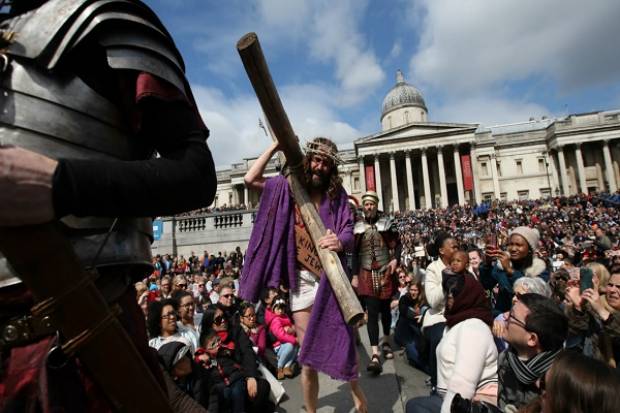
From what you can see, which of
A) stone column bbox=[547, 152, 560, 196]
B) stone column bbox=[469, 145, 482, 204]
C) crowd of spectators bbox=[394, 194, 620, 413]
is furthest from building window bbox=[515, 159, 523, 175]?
crowd of spectators bbox=[394, 194, 620, 413]

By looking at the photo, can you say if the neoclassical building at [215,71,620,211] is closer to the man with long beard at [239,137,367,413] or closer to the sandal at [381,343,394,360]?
the sandal at [381,343,394,360]

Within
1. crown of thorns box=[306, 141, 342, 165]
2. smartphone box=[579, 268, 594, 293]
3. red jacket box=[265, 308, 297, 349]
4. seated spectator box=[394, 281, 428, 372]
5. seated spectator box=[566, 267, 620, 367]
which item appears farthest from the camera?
red jacket box=[265, 308, 297, 349]

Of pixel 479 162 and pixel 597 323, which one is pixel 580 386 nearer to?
pixel 597 323

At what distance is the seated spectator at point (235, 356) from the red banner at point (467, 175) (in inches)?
1907

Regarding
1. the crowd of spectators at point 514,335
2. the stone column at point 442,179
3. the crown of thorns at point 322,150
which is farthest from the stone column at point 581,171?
the crown of thorns at point 322,150

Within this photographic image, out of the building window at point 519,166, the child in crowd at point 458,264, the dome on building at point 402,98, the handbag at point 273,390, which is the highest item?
the dome on building at point 402,98

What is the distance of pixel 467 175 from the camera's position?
49.8 m

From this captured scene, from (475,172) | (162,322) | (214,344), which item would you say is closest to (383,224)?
(214,344)

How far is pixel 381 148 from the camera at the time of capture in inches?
2009

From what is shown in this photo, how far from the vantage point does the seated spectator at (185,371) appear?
3.78 m

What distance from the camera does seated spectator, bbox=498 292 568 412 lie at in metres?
2.75

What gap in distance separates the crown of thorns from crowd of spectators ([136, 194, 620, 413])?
3.93ft

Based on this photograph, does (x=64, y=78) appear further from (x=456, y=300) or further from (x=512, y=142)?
(x=512, y=142)

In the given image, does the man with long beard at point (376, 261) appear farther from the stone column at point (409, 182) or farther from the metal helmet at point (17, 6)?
the stone column at point (409, 182)
